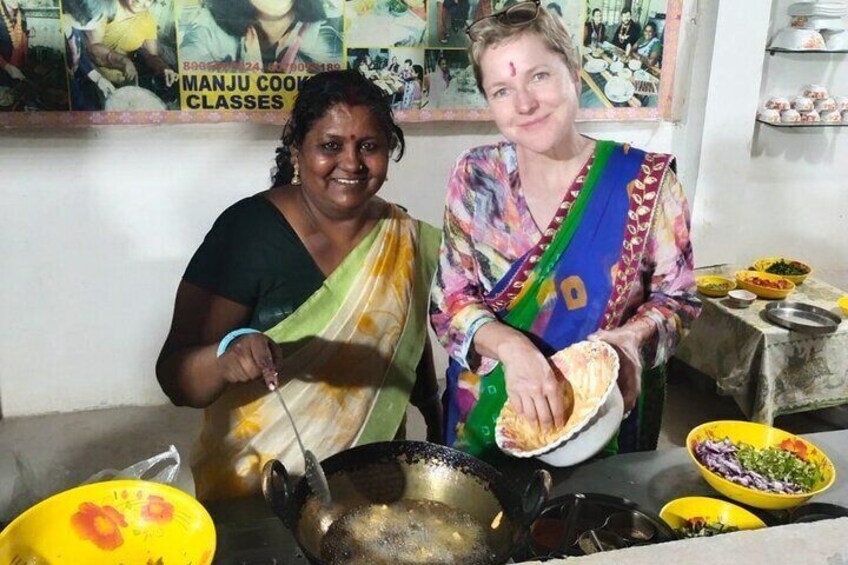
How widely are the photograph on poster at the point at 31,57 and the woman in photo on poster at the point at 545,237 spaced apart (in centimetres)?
186

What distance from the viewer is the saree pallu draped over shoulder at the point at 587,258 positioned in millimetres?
1468

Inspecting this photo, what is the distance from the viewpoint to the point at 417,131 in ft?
10.5

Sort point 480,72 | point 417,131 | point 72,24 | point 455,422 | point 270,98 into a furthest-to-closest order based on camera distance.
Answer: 1. point 417,131
2. point 270,98
3. point 72,24
4. point 455,422
5. point 480,72

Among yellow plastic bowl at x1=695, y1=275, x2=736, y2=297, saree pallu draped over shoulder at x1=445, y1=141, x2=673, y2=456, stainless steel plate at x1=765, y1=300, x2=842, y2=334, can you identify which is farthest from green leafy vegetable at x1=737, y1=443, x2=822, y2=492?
yellow plastic bowl at x1=695, y1=275, x2=736, y2=297

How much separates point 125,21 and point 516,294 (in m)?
1.99

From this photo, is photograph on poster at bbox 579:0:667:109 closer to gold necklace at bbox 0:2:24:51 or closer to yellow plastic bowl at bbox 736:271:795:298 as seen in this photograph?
yellow plastic bowl at bbox 736:271:795:298

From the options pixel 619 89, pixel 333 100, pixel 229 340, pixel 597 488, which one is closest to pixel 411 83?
pixel 619 89

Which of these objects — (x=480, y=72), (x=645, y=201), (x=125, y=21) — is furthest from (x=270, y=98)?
(x=645, y=201)

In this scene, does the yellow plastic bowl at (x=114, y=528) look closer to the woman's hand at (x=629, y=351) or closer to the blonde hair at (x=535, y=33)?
the woman's hand at (x=629, y=351)

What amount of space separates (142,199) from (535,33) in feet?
6.95

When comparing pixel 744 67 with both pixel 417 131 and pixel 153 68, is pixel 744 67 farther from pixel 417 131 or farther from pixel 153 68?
pixel 153 68

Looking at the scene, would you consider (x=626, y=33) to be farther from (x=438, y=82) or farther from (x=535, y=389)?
(x=535, y=389)

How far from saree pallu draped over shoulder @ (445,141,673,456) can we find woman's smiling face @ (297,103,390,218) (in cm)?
34

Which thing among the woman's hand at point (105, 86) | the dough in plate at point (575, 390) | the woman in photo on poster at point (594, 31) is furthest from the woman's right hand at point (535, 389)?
the woman in photo on poster at point (594, 31)
